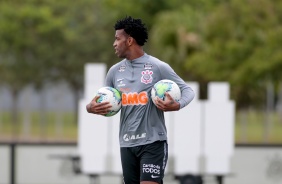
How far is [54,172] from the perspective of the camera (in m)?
18.5

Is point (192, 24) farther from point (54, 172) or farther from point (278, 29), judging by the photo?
point (54, 172)

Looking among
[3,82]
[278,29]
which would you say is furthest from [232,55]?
[3,82]

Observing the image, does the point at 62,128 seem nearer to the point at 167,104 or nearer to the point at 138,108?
the point at 138,108

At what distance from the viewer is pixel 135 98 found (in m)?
10.2

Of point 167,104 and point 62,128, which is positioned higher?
point 62,128

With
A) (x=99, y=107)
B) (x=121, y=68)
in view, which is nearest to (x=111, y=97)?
(x=99, y=107)

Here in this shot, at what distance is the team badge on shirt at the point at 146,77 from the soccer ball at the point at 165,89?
0.13 metres

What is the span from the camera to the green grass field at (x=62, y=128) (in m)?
49.8

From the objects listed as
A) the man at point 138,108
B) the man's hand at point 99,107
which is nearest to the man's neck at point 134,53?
the man at point 138,108

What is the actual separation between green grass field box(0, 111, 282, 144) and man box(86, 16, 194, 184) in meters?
34.9

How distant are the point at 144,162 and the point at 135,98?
1.84 feet

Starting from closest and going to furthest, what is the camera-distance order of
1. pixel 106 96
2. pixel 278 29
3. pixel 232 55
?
1. pixel 106 96
2. pixel 278 29
3. pixel 232 55

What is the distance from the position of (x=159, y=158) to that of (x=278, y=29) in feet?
71.7

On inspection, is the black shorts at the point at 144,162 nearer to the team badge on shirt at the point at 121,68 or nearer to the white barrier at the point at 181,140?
the team badge on shirt at the point at 121,68
